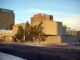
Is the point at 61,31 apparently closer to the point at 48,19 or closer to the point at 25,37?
the point at 48,19

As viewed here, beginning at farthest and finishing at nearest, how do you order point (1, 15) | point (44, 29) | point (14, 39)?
point (44, 29) < point (14, 39) < point (1, 15)

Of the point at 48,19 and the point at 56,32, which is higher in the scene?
the point at 48,19

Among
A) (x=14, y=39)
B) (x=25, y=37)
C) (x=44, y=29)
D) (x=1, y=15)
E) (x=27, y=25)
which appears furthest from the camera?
(x=44, y=29)

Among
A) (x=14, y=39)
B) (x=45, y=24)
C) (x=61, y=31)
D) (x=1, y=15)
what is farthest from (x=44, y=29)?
(x=1, y=15)

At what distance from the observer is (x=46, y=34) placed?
50.4 m

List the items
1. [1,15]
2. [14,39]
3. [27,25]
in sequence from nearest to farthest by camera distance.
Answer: [1,15], [14,39], [27,25]

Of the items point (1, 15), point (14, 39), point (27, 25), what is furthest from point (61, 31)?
point (1, 15)

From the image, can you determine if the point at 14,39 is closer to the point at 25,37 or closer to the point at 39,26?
the point at 25,37

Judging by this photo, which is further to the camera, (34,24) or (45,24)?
(45,24)

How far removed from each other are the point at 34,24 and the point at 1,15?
41.3m

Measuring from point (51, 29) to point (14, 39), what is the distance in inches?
783

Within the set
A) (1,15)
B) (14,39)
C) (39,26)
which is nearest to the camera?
(1,15)

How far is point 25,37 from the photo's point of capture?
107 feet

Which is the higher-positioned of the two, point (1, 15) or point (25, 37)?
point (1, 15)
